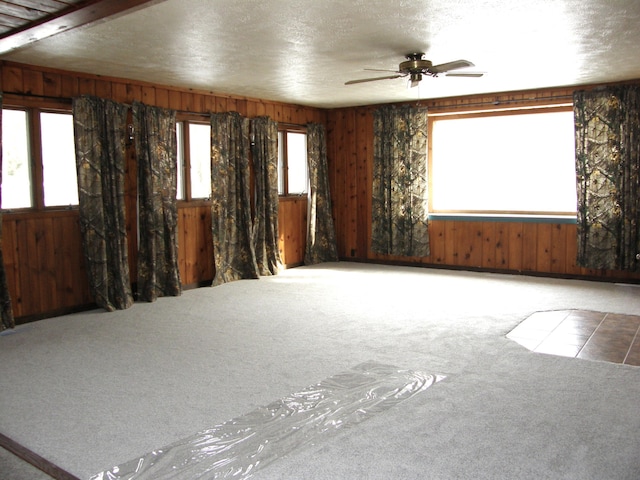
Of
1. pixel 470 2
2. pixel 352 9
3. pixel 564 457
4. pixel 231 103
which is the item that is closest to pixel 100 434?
pixel 564 457

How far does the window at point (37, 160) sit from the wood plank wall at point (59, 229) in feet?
0.43

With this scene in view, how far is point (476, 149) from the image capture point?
7703 millimetres

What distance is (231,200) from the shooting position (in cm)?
705

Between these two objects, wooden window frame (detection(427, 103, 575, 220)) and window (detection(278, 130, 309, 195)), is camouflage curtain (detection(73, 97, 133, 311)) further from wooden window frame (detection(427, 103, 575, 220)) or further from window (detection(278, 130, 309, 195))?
wooden window frame (detection(427, 103, 575, 220))

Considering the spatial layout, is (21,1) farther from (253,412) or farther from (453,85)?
(453,85)

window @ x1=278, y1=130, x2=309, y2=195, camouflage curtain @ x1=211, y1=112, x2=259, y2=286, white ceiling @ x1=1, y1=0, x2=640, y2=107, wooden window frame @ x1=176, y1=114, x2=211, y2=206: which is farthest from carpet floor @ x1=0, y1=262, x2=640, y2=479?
window @ x1=278, y1=130, x2=309, y2=195

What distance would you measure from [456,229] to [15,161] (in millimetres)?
5308

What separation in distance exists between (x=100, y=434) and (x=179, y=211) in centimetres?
398

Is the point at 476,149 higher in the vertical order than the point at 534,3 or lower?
lower

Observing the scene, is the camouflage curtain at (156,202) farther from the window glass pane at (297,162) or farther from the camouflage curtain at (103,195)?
the window glass pane at (297,162)

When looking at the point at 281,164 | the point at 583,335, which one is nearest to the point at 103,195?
the point at 281,164

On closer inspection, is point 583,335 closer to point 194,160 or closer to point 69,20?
point 69,20

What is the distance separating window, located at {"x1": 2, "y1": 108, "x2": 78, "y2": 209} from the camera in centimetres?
516

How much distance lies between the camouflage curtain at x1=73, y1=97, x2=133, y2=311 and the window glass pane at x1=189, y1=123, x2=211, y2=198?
1.13m
